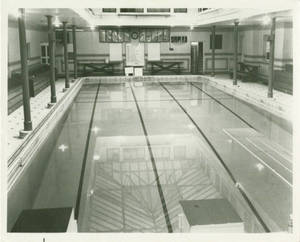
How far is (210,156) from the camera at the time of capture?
262 inches

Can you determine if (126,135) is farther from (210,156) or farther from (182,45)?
(182,45)

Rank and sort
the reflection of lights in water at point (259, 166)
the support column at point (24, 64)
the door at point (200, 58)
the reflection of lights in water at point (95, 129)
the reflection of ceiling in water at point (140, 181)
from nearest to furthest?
the reflection of ceiling in water at point (140, 181), the reflection of lights in water at point (259, 166), the support column at point (24, 64), the reflection of lights in water at point (95, 129), the door at point (200, 58)

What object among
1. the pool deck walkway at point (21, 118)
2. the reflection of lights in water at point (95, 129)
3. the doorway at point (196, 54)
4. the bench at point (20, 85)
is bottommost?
the reflection of lights in water at point (95, 129)

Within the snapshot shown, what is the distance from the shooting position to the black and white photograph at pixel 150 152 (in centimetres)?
198

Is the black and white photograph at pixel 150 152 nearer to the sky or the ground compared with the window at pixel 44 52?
nearer to the ground

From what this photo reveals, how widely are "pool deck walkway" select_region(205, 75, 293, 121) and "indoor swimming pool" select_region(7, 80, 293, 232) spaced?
348 mm

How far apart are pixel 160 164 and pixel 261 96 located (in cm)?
673

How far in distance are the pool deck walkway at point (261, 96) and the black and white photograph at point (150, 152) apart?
0.04 m

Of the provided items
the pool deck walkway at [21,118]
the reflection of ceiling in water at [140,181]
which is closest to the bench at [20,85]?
the pool deck walkway at [21,118]

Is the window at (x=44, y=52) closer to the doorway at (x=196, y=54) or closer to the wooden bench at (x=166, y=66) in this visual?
the wooden bench at (x=166, y=66)

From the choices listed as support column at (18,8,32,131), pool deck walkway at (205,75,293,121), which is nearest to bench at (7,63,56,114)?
support column at (18,8,32,131)

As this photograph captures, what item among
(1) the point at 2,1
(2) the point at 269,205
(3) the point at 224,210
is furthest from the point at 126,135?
(1) the point at 2,1

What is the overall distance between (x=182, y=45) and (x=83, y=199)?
1797cm

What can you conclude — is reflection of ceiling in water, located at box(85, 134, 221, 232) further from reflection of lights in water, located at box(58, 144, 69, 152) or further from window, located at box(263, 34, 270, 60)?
window, located at box(263, 34, 270, 60)
